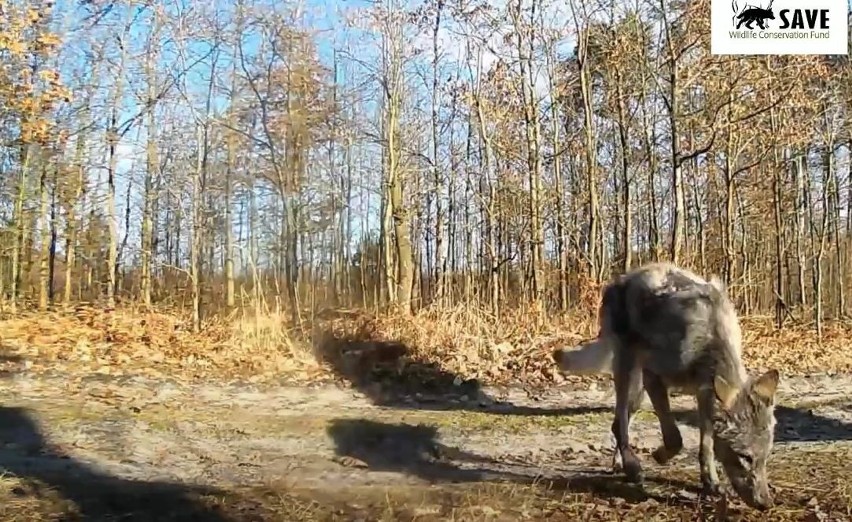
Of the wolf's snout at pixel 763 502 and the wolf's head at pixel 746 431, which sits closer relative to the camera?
the wolf's snout at pixel 763 502

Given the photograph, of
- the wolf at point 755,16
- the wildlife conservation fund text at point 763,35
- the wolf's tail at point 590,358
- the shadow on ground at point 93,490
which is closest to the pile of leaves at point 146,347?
the shadow on ground at point 93,490

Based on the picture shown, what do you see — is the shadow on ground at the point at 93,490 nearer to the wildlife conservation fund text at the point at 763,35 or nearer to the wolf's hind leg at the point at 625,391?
the wolf's hind leg at the point at 625,391

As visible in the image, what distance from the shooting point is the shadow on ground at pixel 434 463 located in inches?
232

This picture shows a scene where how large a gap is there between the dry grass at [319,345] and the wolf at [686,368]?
5.15 metres

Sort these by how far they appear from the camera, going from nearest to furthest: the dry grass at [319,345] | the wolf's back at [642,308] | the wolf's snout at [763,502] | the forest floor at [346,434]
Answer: the wolf's snout at [763,502] < the forest floor at [346,434] < the wolf's back at [642,308] < the dry grass at [319,345]

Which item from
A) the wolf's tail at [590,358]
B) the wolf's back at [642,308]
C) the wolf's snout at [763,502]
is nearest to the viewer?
the wolf's snout at [763,502]

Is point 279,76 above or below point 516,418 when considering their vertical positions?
above

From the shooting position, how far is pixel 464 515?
16.3 ft

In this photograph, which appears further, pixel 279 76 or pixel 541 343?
pixel 279 76

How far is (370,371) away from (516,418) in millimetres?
3787

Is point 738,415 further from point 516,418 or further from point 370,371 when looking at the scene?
point 370,371

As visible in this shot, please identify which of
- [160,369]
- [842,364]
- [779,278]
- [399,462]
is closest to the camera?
[399,462]

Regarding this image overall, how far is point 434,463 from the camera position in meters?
7.32

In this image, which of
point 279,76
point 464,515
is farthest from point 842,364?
point 279,76
